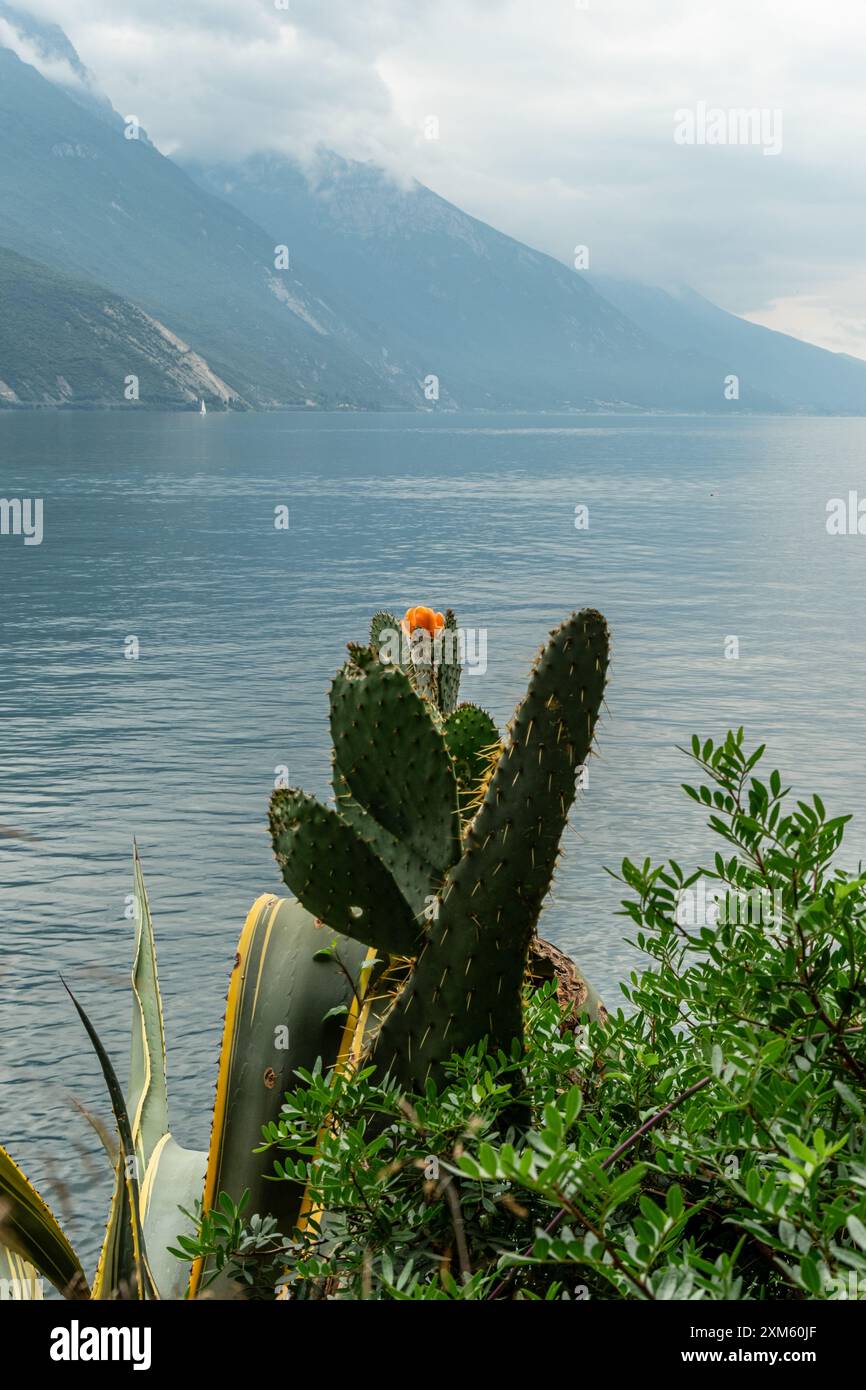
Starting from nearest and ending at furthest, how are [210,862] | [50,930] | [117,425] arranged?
[50,930] < [210,862] < [117,425]

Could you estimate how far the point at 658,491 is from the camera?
92.9m

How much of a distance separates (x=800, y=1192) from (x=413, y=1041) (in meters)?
1.48

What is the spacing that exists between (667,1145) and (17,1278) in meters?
1.57

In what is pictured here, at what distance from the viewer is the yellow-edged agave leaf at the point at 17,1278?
102 inches

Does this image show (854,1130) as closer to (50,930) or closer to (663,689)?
(50,930)

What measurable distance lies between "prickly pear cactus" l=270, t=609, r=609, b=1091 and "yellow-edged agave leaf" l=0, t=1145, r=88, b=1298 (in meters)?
0.73

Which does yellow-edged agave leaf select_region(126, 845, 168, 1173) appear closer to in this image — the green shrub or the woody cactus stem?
the woody cactus stem

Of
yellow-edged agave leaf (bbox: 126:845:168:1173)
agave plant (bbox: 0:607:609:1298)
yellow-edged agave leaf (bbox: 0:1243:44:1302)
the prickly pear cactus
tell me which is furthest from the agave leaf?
yellow-edged agave leaf (bbox: 126:845:168:1173)

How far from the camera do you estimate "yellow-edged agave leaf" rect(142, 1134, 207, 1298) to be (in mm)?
3943

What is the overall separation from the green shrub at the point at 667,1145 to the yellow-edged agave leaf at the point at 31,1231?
0.53 m

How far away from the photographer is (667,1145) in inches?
66.2

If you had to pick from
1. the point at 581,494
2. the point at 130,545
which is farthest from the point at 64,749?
the point at 581,494

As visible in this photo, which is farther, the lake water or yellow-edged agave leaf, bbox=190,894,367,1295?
the lake water

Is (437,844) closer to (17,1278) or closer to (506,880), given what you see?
(506,880)
